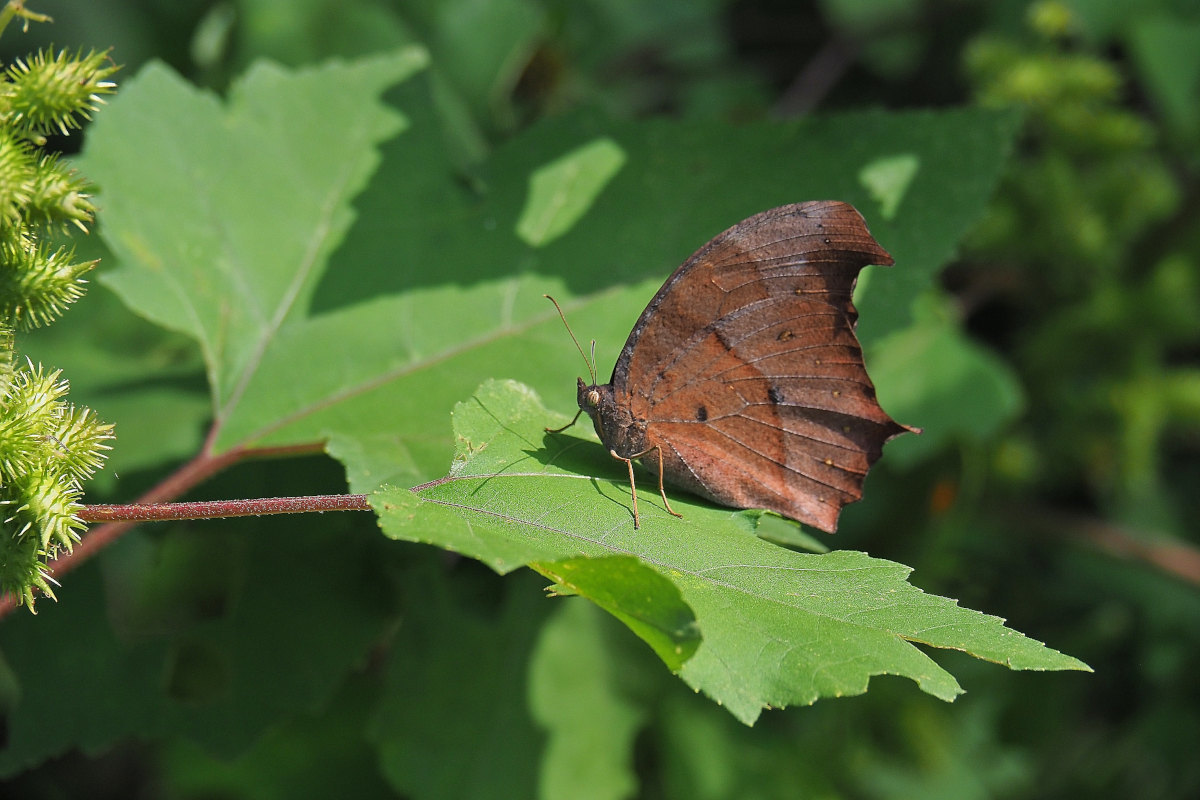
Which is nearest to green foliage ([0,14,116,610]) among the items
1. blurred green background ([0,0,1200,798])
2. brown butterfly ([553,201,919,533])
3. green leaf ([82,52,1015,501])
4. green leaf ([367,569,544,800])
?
green leaf ([82,52,1015,501])

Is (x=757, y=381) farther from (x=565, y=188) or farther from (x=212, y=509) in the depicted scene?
(x=212, y=509)

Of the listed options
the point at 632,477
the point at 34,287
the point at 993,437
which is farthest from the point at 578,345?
the point at 993,437

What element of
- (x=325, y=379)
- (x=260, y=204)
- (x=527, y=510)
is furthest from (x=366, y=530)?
(x=527, y=510)

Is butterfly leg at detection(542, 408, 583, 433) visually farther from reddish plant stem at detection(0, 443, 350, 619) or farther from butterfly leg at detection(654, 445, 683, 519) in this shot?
reddish plant stem at detection(0, 443, 350, 619)

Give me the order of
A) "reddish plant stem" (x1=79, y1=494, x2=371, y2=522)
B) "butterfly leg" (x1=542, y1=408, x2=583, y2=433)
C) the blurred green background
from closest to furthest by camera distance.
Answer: "reddish plant stem" (x1=79, y1=494, x2=371, y2=522)
"butterfly leg" (x1=542, y1=408, x2=583, y2=433)
the blurred green background

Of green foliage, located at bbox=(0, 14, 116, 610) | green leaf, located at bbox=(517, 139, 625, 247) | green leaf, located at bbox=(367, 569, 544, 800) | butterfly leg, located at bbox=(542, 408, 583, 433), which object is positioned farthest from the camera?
green leaf, located at bbox=(367, 569, 544, 800)

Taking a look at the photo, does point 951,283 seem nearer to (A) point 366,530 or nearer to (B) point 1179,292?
(B) point 1179,292

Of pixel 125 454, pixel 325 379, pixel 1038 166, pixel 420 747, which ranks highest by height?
pixel 325 379

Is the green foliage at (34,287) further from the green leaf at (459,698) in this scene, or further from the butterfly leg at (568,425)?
the green leaf at (459,698)
